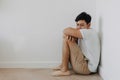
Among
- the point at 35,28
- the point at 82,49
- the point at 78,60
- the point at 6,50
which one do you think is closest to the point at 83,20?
the point at 82,49

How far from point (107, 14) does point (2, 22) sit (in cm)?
154

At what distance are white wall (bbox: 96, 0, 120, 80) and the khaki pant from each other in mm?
217

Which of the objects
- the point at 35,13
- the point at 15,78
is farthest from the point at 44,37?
the point at 15,78

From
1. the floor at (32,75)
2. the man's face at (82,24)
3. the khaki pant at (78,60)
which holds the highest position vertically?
the man's face at (82,24)

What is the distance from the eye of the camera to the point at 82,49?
3.19 m

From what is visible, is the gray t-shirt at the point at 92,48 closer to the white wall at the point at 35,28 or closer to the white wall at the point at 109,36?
the white wall at the point at 109,36

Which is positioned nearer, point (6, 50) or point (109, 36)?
point (109, 36)

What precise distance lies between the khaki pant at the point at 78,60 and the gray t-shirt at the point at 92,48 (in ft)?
0.21

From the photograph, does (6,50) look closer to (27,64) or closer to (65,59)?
(27,64)

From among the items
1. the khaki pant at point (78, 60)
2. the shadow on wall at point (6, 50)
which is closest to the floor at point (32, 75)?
the khaki pant at point (78, 60)

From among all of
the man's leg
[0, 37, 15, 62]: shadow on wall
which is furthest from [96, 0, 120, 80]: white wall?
[0, 37, 15, 62]: shadow on wall

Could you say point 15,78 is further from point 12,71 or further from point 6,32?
point 6,32

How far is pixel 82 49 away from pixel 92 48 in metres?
0.14

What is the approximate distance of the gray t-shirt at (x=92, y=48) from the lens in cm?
310
